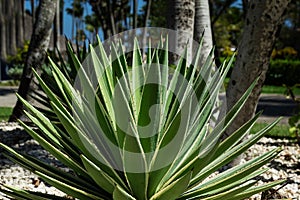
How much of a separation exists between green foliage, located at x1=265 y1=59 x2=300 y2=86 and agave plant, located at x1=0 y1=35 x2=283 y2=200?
22.8m

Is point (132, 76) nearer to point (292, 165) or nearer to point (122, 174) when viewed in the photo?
point (122, 174)

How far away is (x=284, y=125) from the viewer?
9.73 meters

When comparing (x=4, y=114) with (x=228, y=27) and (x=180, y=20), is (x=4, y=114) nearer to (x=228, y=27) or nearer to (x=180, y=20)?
(x=180, y=20)

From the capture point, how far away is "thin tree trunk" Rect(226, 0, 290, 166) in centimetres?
414

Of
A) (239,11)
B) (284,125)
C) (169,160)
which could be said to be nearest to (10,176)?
(169,160)

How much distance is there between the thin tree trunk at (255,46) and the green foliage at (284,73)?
20.6 m

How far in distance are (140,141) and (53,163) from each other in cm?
337

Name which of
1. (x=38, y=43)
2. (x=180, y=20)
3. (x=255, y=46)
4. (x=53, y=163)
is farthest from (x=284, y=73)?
(x=255, y=46)

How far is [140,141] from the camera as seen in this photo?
75.5 inches

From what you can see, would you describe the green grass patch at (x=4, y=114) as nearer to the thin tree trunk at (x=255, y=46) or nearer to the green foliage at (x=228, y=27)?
the thin tree trunk at (x=255, y=46)

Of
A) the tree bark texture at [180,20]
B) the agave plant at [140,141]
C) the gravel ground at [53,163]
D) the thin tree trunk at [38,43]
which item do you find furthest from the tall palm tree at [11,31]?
the agave plant at [140,141]

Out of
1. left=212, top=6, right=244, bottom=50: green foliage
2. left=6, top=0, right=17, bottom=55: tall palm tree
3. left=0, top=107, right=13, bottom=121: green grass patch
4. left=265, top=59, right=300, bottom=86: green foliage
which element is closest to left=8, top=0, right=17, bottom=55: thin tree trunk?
left=6, top=0, right=17, bottom=55: tall palm tree

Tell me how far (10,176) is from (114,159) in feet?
8.98

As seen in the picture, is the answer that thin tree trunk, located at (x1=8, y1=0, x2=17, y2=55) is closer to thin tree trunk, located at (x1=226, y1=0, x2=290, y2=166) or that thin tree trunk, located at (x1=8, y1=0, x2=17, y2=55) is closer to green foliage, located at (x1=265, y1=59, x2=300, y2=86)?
green foliage, located at (x1=265, y1=59, x2=300, y2=86)
